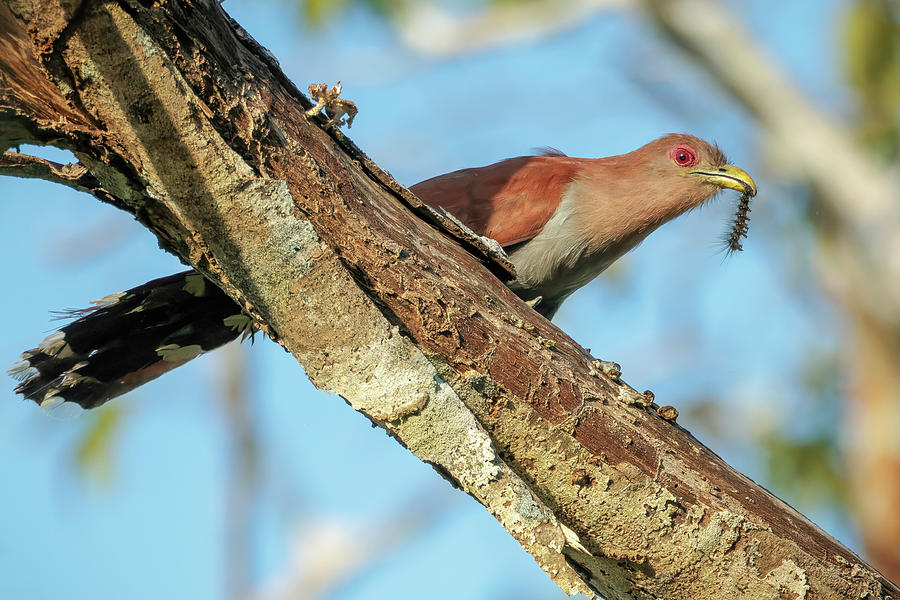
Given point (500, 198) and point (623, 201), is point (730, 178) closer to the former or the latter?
point (623, 201)

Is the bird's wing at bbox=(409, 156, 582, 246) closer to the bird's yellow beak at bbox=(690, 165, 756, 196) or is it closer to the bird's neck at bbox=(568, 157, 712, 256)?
the bird's neck at bbox=(568, 157, 712, 256)

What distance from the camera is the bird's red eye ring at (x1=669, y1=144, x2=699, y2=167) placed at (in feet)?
15.2

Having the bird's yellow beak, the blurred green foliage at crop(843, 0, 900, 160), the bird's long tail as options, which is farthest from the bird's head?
the blurred green foliage at crop(843, 0, 900, 160)

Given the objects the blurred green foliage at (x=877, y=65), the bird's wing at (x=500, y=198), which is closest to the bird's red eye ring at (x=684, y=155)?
the bird's wing at (x=500, y=198)

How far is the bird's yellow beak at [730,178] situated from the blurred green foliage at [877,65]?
418 cm

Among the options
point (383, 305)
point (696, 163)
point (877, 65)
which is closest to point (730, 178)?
point (696, 163)

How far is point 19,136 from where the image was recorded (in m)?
2.25

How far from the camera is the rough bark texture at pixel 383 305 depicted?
6.98ft

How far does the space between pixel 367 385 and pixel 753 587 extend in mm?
1286

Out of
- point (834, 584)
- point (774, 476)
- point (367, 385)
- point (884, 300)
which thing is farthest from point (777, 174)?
point (367, 385)

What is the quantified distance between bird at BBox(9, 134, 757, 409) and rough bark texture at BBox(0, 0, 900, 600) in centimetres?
81

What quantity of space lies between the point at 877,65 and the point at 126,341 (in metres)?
7.28

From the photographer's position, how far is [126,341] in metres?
3.20

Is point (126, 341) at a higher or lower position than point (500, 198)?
lower
